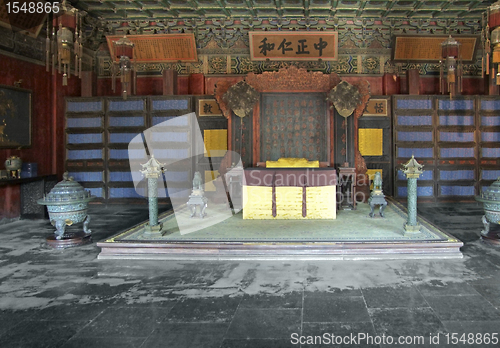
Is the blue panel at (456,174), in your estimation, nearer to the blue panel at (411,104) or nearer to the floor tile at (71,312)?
the blue panel at (411,104)

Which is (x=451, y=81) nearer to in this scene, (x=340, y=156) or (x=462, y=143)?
(x=462, y=143)

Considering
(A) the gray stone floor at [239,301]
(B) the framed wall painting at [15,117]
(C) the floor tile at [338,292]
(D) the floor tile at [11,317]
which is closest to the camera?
(A) the gray stone floor at [239,301]

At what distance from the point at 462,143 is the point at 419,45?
87.6 inches

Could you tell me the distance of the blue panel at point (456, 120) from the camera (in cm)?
753

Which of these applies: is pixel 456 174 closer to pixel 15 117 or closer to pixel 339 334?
pixel 339 334

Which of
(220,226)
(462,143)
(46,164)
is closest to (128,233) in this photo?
(220,226)

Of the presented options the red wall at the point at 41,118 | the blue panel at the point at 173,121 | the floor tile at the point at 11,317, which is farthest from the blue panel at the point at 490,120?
the red wall at the point at 41,118

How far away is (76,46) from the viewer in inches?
200

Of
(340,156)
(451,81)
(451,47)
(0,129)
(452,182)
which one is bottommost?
(452,182)

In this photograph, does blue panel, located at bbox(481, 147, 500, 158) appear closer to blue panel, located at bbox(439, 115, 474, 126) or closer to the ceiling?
blue panel, located at bbox(439, 115, 474, 126)

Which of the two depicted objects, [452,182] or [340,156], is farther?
[452,182]

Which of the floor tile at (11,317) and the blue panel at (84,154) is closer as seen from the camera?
the floor tile at (11,317)

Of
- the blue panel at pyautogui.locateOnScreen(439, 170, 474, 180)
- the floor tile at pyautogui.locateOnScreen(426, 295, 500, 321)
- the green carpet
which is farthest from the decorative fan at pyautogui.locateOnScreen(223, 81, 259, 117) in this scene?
the floor tile at pyautogui.locateOnScreen(426, 295, 500, 321)

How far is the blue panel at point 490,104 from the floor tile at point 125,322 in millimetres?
7655
